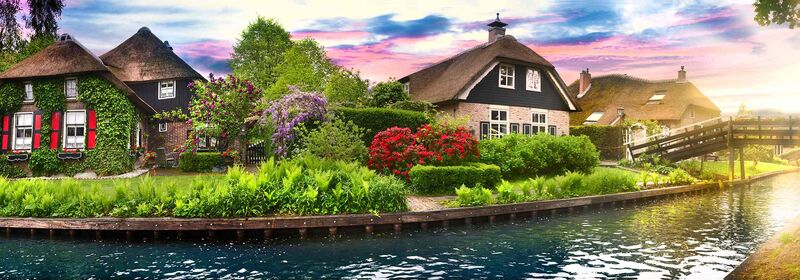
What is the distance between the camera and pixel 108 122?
26.0m

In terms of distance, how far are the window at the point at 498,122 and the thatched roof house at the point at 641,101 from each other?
15530mm

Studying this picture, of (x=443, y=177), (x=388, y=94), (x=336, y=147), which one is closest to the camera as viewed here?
(x=443, y=177)

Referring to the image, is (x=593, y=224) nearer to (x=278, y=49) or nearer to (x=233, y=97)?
(x=233, y=97)

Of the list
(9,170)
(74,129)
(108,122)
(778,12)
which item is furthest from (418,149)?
(9,170)

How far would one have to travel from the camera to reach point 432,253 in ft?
37.3

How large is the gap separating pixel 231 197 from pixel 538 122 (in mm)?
25113

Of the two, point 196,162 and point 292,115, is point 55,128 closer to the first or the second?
point 196,162

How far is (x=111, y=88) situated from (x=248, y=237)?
17338mm

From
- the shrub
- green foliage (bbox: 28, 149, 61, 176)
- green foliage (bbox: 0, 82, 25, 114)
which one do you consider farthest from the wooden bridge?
green foliage (bbox: 0, 82, 25, 114)

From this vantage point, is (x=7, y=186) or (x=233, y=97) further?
(x=233, y=97)

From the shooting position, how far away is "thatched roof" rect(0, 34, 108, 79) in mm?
25781

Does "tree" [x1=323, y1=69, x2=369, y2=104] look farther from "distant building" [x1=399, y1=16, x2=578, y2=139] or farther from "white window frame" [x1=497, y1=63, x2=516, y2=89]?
"white window frame" [x1=497, y1=63, x2=516, y2=89]

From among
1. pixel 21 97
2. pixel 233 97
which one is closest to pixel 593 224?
pixel 233 97

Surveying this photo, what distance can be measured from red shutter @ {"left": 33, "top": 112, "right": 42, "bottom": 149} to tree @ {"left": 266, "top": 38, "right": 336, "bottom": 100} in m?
11.7
